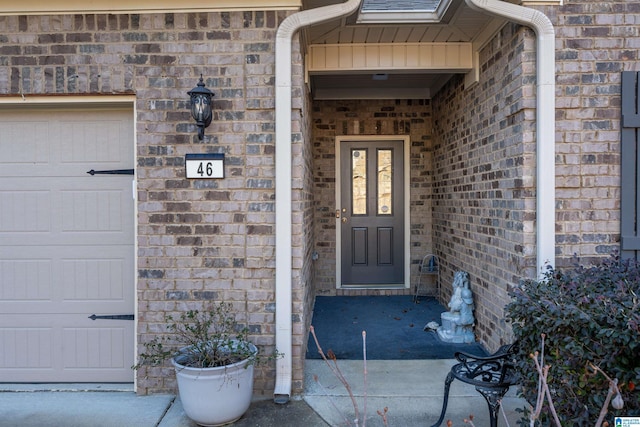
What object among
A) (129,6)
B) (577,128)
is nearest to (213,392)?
(129,6)

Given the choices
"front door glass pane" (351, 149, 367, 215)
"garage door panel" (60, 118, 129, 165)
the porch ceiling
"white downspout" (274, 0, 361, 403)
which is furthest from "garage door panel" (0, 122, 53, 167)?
"front door glass pane" (351, 149, 367, 215)

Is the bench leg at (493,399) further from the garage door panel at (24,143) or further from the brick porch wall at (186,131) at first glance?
the garage door panel at (24,143)

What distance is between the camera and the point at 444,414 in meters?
2.66

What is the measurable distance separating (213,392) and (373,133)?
4.01 meters

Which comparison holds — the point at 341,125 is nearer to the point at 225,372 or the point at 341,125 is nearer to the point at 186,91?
the point at 186,91

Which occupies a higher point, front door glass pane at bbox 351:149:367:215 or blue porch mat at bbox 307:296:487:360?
front door glass pane at bbox 351:149:367:215

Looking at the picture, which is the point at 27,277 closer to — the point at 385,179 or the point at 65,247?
the point at 65,247

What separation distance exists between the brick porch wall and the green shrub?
4.79 ft

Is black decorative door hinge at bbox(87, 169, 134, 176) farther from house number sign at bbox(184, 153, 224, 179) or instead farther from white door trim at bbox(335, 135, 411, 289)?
white door trim at bbox(335, 135, 411, 289)

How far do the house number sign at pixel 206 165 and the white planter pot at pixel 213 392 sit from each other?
121cm

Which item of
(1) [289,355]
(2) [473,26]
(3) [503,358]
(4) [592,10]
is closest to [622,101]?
(4) [592,10]

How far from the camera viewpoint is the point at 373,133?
19.0 ft

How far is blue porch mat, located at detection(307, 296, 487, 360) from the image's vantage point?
12.6 ft

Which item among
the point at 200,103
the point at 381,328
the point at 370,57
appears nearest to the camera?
the point at 200,103
